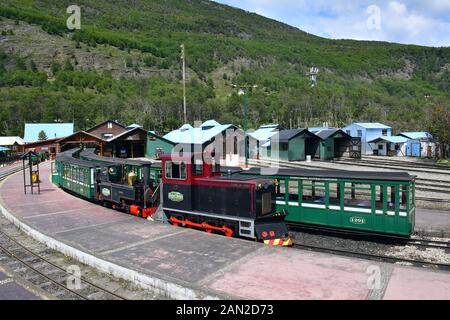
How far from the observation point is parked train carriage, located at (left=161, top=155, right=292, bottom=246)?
46.4 feet

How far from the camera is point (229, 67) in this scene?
596 feet

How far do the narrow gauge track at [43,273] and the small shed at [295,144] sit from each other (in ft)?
119

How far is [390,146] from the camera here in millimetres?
57719

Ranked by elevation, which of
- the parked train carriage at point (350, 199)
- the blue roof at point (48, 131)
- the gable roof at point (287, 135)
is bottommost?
the parked train carriage at point (350, 199)

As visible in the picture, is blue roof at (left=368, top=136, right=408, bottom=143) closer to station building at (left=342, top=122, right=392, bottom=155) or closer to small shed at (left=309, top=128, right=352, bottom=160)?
station building at (left=342, top=122, right=392, bottom=155)

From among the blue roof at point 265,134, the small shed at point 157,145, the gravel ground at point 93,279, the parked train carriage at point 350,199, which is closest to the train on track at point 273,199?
the parked train carriage at point 350,199

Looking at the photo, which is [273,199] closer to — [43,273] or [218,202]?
[218,202]

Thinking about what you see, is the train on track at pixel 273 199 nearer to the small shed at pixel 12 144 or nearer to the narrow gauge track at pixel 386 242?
the narrow gauge track at pixel 386 242

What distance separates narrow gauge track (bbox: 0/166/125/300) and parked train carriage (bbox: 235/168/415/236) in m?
8.84

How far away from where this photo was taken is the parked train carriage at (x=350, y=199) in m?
14.3

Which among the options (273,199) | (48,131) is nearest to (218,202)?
(273,199)

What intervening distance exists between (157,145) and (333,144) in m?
24.6
